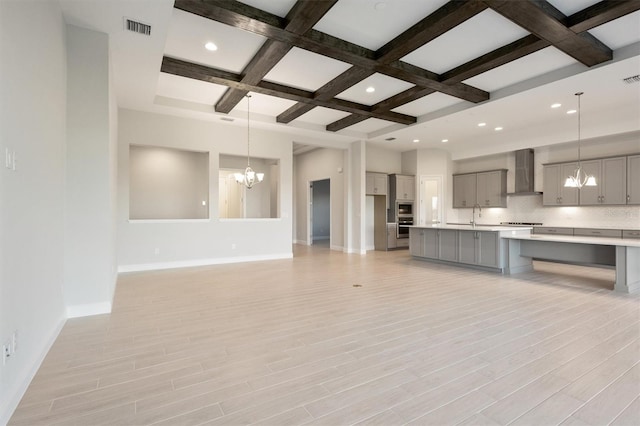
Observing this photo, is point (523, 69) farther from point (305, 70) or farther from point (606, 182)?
point (606, 182)

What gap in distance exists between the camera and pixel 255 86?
5082 mm

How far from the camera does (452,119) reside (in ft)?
22.2

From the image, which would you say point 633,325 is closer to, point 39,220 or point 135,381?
point 135,381

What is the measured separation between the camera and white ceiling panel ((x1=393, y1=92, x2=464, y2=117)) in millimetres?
5945

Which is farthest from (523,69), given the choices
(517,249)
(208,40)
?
(208,40)

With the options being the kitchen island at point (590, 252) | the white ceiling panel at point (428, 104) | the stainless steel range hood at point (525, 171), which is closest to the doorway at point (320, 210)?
the white ceiling panel at point (428, 104)

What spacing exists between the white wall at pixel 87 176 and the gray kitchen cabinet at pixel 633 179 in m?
9.31

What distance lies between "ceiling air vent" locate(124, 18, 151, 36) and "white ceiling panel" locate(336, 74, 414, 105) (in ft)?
10.4

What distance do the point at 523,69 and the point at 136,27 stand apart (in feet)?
17.4

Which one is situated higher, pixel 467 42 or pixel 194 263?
pixel 467 42

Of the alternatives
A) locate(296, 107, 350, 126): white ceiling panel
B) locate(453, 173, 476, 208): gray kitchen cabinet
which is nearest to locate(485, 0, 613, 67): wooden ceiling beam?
locate(296, 107, 350, 126): white ceiling panel

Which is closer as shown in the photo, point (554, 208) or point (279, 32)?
point (279, 32)

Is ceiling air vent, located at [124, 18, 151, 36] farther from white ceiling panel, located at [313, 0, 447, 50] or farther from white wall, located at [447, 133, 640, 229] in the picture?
white wall, located at [447, 133, 640, 229]

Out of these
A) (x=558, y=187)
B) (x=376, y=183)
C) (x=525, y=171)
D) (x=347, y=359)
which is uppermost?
(x=525, y=171)
